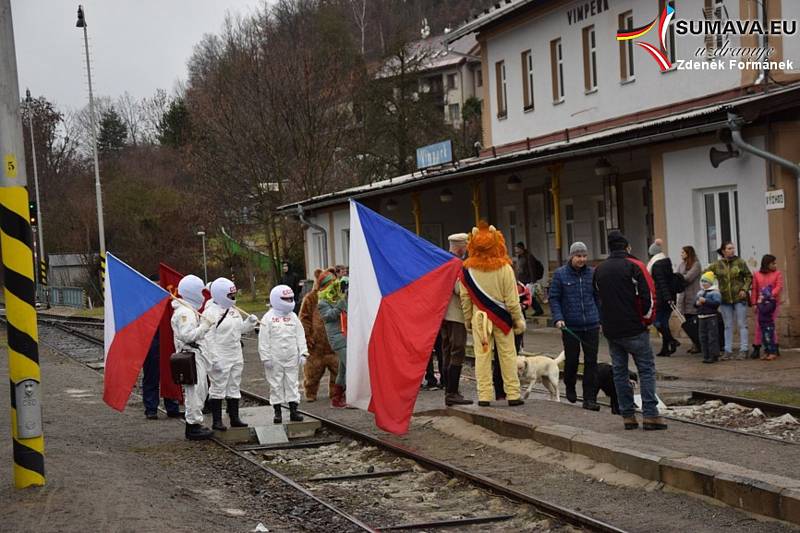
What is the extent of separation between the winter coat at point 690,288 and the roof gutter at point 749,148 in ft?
7.01

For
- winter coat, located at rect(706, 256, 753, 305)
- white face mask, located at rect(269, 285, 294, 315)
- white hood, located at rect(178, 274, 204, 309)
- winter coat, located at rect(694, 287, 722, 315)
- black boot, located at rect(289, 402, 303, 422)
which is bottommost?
black boot, located at rect(289, 402, 303, 422)

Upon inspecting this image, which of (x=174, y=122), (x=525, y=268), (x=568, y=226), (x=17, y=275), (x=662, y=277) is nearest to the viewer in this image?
(x=17, y=275)

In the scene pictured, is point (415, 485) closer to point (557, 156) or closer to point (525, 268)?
point (557, 156)

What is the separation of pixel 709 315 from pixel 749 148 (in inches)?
122

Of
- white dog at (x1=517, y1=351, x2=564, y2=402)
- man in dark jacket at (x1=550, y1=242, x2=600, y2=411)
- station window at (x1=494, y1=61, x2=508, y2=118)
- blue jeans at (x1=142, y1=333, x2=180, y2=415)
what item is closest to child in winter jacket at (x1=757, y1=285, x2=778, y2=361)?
white dog at (x1=517, y1=351, x2=564, y2=402)

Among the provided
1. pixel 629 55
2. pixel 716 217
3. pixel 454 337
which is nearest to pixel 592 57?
pixel 629 55

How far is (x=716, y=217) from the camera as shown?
2175 centimetres

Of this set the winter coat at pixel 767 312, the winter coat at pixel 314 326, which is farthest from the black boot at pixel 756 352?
the winter coat at pixel 314 326

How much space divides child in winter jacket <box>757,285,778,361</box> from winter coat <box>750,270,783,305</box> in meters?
0.07

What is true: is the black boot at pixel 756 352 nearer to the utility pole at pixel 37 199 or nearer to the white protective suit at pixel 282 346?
the white protective suit at pixel 282 346

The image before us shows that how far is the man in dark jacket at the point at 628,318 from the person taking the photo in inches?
432

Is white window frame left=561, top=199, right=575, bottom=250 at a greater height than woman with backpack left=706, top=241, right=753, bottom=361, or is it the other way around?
white window frame left=561, top=199, right=575, bottom=250

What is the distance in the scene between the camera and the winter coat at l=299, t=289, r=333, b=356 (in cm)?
1571

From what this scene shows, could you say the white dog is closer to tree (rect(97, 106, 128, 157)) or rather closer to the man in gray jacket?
the man in gray jacket
